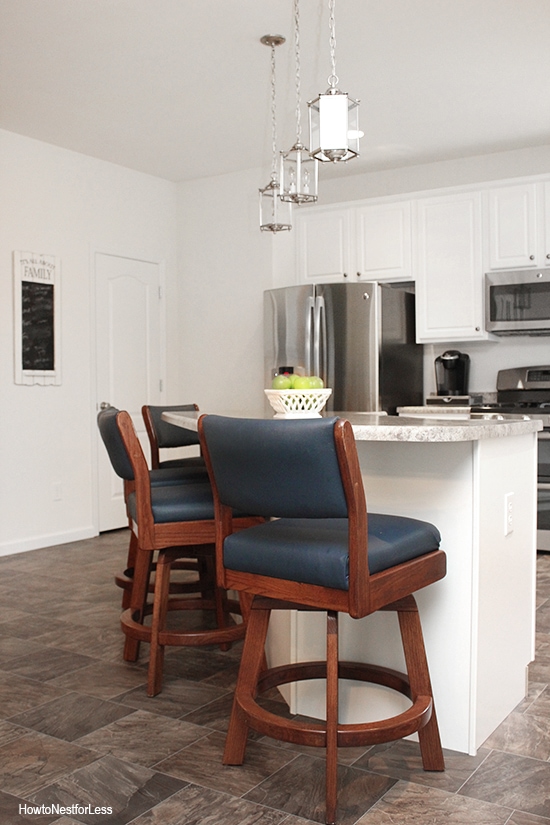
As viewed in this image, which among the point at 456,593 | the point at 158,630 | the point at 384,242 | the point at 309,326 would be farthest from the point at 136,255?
the point at 456,593

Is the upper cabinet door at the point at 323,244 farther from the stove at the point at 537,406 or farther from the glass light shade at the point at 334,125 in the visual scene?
the glass light shade at the point at 334,125

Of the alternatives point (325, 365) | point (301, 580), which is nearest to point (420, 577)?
point (301, 580)

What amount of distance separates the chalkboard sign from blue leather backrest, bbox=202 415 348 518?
3580 mm

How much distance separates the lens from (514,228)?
4.96 meters

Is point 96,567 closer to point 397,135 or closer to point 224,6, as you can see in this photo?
point 224,6

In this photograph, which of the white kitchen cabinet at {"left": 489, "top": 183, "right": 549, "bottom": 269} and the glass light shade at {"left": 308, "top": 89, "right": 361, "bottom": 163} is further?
the white kitchen cabinet at {"left": 489, "top": 183, "right": 549, "bottom": 269}

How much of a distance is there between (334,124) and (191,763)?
1.94 m

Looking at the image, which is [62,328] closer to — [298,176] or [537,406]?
[298,176]

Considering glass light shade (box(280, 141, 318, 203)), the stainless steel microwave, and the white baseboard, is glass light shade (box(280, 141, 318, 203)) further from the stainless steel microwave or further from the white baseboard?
the white baseboard

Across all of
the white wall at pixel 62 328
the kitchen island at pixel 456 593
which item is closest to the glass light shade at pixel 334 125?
the kitchen island at pixel 456 593

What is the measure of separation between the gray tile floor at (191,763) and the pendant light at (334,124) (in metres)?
1.77

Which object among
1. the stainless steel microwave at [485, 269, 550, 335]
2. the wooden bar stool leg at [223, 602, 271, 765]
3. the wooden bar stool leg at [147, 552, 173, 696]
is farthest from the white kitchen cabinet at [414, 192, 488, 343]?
the wooden bar stool leg at [223, 602, 271, 765]

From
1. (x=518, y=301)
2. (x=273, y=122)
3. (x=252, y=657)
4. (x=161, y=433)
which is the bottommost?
(x=252, y=657)

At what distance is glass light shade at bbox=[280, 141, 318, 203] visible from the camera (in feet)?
10.2
